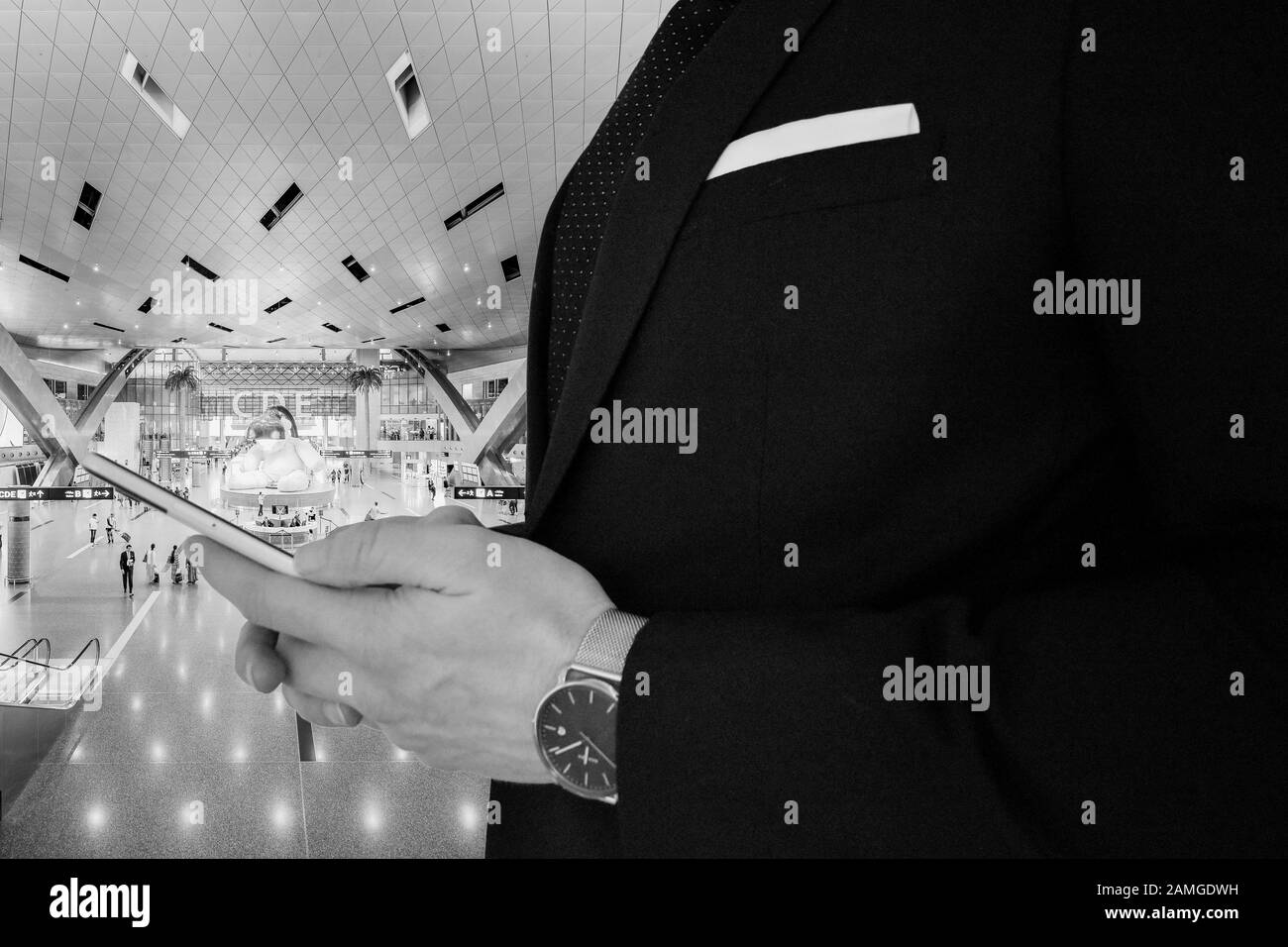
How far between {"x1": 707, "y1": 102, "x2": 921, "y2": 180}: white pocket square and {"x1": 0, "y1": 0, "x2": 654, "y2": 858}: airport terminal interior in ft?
3.02

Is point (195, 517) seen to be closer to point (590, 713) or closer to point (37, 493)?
point (590, 713)

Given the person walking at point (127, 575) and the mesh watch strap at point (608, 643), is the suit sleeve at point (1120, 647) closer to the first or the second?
the mesh watch strap at point (608, 643)

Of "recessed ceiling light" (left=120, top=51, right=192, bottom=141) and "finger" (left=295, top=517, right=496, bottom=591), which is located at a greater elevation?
"recessed ceiling light" (left=120, top=51, right=192, bottom=141)

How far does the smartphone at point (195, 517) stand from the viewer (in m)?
0.76

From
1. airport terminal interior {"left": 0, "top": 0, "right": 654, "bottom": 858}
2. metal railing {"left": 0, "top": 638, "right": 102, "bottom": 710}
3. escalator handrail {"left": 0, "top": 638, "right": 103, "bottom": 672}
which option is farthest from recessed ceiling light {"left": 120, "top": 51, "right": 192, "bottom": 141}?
escalator handrail {"left": 0, "top": 638, "right": 103, "bottom": 672}

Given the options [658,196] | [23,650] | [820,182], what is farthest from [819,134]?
[23,650]

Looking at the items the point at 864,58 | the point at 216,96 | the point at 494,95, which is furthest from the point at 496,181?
the point at 864,58

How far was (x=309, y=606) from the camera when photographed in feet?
2.28

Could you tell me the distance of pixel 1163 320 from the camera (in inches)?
24.7

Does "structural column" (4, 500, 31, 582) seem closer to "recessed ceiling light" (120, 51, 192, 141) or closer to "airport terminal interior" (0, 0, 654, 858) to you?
"airport terminal interior" (0, 0, 654, 858)

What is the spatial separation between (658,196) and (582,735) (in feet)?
2.03

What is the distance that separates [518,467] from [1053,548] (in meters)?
31.0

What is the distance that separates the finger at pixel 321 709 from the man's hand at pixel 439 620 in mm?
89

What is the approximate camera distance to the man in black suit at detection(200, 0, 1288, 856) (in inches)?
21.8
